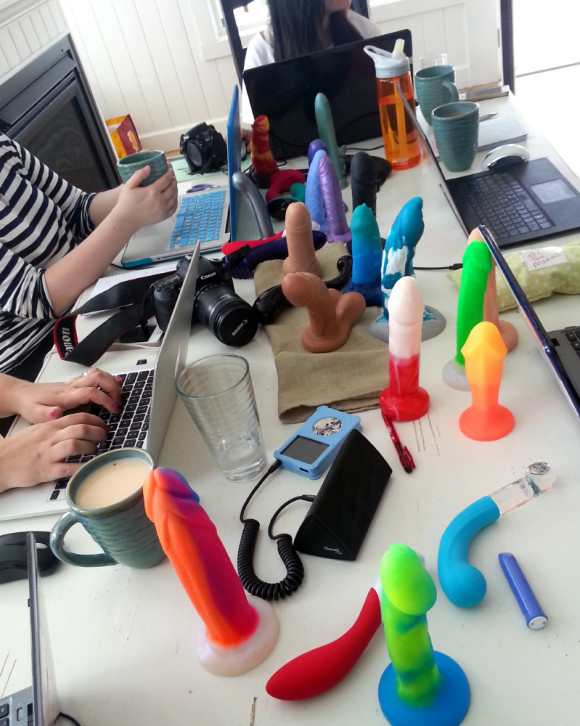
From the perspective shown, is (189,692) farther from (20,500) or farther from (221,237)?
(221,237)

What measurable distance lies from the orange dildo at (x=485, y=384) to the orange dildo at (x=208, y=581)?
0.30m

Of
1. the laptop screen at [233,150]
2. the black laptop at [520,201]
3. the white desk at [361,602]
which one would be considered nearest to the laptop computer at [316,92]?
the laptop screen at [233,150]

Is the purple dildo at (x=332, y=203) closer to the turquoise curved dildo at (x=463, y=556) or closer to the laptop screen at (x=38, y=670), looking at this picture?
the turquoise curved dildo at (x=463, y=556)

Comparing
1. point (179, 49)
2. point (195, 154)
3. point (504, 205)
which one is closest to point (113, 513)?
point (504, 205)

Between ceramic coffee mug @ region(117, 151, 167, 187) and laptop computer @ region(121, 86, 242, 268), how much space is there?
111 mm

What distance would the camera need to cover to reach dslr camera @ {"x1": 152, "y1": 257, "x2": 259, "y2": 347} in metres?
0.91

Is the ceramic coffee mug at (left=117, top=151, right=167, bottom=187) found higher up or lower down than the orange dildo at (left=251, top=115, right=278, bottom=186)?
higher up

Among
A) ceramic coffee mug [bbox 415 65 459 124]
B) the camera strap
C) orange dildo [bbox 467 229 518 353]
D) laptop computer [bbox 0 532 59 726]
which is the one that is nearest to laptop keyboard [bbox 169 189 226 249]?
the camera strap

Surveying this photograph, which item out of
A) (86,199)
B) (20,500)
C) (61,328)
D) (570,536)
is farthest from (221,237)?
(570,536)

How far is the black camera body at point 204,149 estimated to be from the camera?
5.22 feet

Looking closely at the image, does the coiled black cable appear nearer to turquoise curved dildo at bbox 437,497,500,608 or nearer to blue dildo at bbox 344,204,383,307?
turquoise curved dildo at bbox 437,497,500,608

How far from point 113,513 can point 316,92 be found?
1.22 meters

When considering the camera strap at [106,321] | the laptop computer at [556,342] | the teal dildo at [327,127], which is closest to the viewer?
the laptop computer at [556,342]

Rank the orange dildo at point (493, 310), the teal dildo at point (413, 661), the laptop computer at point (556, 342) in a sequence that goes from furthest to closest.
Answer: the orange dildo at point (493, 310) → the laptop computer at point (556, 342) → the teal dildo at point (413, 661)
